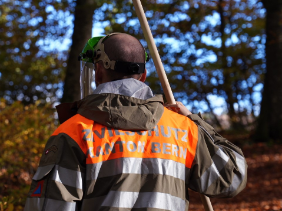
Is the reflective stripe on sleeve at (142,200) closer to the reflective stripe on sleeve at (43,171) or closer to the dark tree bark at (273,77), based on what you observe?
the reflective stripe on sleeve at (43,171)

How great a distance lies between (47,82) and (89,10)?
9.24 metres

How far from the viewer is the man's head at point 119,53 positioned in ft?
6.21

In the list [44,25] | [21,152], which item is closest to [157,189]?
[21,152]

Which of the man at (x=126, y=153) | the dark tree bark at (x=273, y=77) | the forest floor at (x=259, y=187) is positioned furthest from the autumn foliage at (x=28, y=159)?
the dark tree bark at (x=273, y=77)

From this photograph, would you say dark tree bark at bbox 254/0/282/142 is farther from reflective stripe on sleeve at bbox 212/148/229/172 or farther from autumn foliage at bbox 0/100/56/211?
reflective stripe on sleeve at bbox 212/148/229/172

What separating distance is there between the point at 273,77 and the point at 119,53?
10040mm

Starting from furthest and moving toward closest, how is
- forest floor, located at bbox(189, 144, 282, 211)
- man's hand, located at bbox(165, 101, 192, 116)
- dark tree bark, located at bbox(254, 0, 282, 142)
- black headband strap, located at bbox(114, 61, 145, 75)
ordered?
dark tree bark, located at bbox(254, 0, 282, 142) < forest floor, located at bbox(189, 144, 282, 211) < man's hand, located at bbox(165, 101, 192, 116) < black headband strap, located at bbox(114, 61, 145, 75)

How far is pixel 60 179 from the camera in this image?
5.33ft

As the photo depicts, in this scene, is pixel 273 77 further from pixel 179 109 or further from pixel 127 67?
pixel 127 67

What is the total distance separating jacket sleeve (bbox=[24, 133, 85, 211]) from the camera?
5.26 ft

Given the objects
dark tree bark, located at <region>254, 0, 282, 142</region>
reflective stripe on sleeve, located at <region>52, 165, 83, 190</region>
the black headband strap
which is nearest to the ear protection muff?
the black headband strap

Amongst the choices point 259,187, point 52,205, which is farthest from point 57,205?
point 259,187

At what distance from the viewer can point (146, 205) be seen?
173cm

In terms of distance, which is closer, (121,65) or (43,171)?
(43,171)
